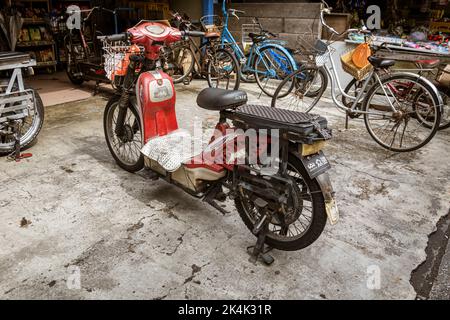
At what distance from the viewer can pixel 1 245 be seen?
95.1 inches

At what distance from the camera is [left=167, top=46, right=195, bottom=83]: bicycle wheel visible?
21.0ft

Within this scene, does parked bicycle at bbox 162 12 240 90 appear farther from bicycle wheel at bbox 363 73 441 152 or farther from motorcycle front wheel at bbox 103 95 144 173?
motorcycle front wheel at bbox 103 95 144 173

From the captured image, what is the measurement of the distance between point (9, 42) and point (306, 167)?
543 cm

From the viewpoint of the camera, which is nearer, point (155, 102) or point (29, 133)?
point (155, 102)

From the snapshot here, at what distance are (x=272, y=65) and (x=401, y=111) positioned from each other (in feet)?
8.75

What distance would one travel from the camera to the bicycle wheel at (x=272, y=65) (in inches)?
235

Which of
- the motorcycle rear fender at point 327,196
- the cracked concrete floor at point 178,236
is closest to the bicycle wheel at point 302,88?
the cracked concrete floor at point 178,236

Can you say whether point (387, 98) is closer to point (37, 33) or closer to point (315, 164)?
point (315, 164)

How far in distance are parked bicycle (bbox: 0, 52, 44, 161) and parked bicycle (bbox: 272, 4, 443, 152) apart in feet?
9.64

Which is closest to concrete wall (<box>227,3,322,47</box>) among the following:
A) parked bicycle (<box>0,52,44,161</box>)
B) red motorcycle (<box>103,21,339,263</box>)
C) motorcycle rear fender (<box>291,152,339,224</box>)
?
red motorcycle (<box>103,21,339,263</box>)

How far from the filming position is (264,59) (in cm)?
616

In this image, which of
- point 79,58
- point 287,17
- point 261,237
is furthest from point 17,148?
point 287,17

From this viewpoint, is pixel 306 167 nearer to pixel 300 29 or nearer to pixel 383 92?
pixel 383 92

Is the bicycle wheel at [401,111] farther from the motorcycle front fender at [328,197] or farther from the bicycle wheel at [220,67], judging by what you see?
the bicycle wheel at [220,67]
